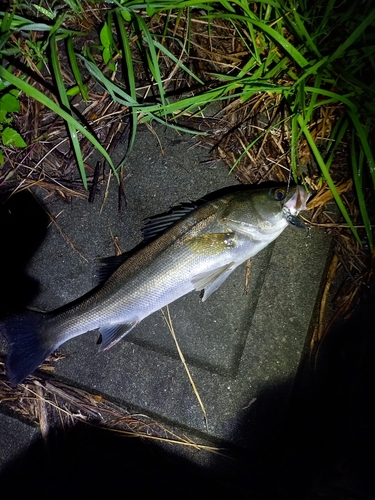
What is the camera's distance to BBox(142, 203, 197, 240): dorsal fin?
10.7 feet

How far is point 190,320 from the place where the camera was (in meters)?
3.35

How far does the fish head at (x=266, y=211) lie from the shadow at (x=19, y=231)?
5.40ft

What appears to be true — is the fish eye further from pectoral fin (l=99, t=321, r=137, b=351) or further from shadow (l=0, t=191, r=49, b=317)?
shadow (l=0, t=191, r=49, b=317)

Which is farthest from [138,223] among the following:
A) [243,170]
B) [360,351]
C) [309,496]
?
[309,496]

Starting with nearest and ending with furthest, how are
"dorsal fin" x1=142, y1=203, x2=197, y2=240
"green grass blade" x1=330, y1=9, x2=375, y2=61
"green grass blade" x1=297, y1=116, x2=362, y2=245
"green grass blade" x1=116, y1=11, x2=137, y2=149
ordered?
"green grass blade" x1=330, y1=9, x2=375, y2=61 < "green grass blade" x1=297, y1=116, x2=362, y2=245 < "green grass blade" x1=116, y1=11, x2=137, y2=149 < "dorsal fin" x1=142, y1=203, x2=197, y2=240

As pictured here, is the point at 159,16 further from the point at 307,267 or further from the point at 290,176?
the point at 307,267

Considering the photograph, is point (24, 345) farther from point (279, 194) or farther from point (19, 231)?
point (279, 194)

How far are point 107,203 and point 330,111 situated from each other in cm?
188

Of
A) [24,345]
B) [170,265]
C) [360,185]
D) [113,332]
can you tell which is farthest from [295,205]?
[24,345]

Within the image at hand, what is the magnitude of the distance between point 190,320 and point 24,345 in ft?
4.24

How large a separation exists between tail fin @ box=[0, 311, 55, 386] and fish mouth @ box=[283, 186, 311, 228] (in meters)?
1.99

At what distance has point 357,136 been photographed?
3111 mm

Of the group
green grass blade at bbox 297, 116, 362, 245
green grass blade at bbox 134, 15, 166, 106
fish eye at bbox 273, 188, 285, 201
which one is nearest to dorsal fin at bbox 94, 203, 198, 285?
fish eye at bbox 273, 188, 285, 201

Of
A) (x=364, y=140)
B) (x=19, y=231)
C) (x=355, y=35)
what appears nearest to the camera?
(x=355, y=35)
